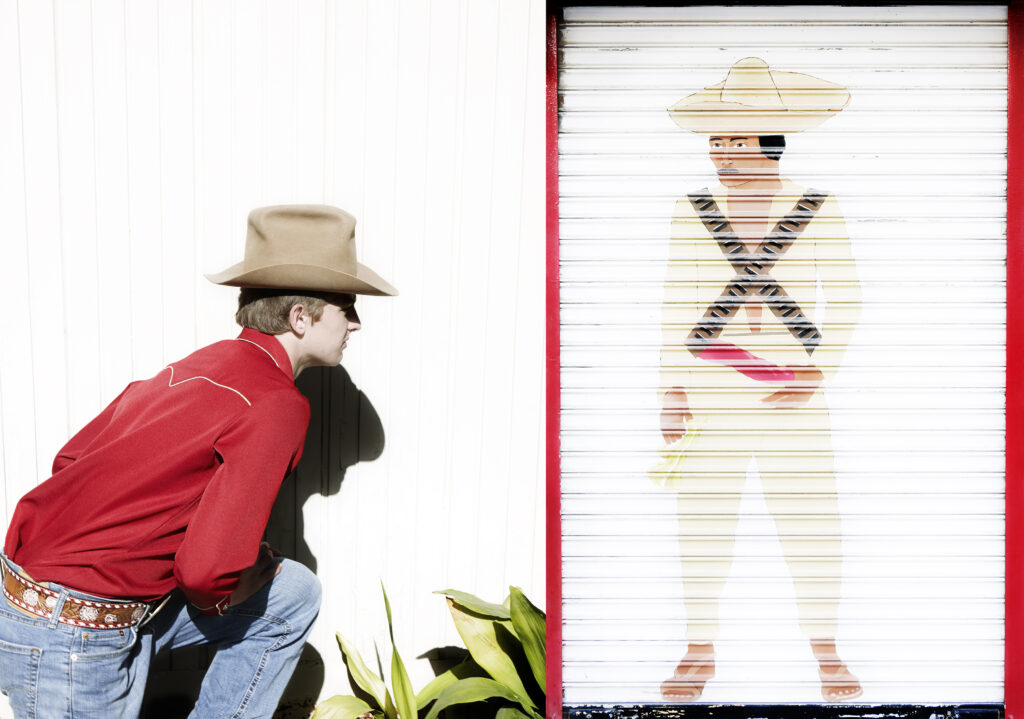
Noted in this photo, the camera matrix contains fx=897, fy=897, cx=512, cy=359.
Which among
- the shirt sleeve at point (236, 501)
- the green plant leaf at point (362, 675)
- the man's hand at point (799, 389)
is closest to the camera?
the shirt sleeve at point (236, 501)

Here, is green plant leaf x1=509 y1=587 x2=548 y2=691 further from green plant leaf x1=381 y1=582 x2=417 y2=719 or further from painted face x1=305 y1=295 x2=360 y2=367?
painted face x1=305 y1=295 x2=360 y2=367

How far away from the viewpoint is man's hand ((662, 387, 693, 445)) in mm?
2586

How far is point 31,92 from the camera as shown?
3.36 metres

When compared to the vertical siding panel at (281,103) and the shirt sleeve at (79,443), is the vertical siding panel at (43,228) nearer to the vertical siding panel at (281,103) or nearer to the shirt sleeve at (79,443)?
the vertical siding panel at (281,103)

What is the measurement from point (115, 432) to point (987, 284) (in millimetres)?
2468

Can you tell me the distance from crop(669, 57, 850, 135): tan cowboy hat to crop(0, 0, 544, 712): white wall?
891 millimetres

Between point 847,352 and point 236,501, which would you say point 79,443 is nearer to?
point 236,501

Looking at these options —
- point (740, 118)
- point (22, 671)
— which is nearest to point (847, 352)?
point (740, 118)

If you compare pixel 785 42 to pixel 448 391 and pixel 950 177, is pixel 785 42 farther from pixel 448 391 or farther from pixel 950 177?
pixel 448 391

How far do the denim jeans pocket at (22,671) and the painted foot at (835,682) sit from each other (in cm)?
215

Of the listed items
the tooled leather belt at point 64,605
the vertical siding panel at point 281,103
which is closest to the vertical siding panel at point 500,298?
the vertical siding panel at point 281,103

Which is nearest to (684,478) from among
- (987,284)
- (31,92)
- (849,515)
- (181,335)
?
(849,515)

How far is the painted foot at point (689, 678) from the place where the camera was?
264 cm

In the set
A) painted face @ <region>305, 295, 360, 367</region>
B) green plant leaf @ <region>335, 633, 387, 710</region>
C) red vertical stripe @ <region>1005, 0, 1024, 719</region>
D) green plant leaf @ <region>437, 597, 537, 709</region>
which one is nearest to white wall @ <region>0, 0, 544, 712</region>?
green plant leaf @ <region>335, 633, 387, 710</region>
